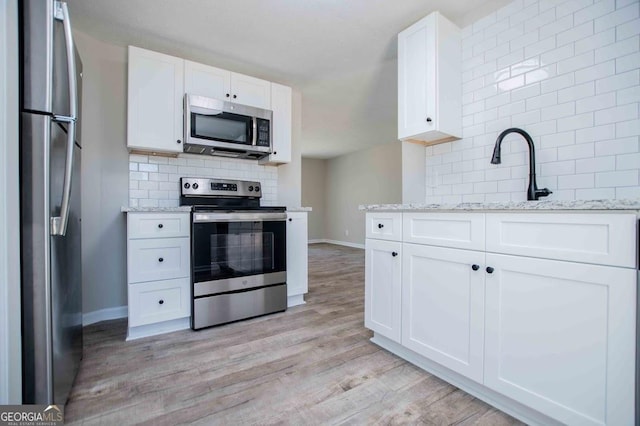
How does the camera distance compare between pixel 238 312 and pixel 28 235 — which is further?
pixel 238 312

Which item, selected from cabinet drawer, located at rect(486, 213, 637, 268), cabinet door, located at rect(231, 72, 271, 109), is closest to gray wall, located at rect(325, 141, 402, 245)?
cabinet door, located at rect(231, 72, 271, 109)

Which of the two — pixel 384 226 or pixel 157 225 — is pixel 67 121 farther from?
pixel 384 226

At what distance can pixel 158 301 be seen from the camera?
81.5 inches

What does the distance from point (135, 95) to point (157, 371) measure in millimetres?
1984

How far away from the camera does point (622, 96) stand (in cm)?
144

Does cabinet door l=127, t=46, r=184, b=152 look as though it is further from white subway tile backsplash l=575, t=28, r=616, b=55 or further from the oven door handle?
white subway tile backsplash l=575, t=28, r=616, b=55

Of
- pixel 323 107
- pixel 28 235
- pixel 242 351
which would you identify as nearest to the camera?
pixel 28 235

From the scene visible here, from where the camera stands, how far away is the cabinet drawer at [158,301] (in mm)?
2006

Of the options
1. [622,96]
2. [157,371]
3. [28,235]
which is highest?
[622,96]

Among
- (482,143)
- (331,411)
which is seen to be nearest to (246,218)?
(331,411)

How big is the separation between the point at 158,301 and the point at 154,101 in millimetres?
1560

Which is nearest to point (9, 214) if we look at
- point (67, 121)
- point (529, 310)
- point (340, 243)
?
point (67, 121)

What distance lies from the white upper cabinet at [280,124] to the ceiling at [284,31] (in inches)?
7.8

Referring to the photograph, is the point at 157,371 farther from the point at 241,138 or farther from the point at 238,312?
the point at 241,138
